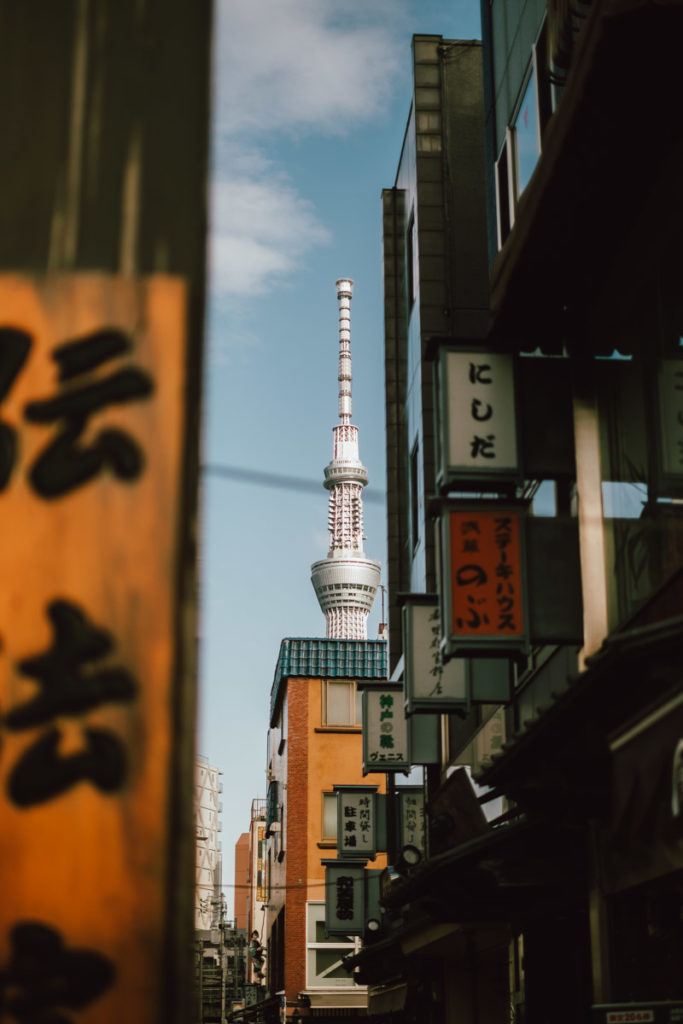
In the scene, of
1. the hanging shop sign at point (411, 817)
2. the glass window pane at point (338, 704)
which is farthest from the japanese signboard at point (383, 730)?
the glass window pane at point (338, 704)

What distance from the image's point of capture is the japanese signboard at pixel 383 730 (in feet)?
90.6

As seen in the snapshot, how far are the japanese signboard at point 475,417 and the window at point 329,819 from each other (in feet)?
144

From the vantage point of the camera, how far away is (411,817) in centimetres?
2977

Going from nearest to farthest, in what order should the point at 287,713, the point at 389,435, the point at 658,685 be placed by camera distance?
the point at 658,685, the point at 389,435, the point at 287,713

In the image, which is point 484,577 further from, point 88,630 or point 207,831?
point 207,831

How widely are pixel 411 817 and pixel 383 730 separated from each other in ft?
9.70

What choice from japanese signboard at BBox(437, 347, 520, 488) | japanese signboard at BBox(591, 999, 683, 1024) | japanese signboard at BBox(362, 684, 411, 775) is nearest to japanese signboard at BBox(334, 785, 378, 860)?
japanese signboard at BBox(362, 684, 411, 775)

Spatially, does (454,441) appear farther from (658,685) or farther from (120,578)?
(120,578)

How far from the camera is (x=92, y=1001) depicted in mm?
3359

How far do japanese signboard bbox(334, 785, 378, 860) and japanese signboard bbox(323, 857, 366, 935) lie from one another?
86.4 inches

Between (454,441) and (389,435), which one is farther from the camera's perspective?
(389,435)

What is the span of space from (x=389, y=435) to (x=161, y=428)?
96.8ft

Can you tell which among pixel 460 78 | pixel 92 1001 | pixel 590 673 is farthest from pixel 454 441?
pixel 460 78

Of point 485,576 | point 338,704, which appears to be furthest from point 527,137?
point 338,704
